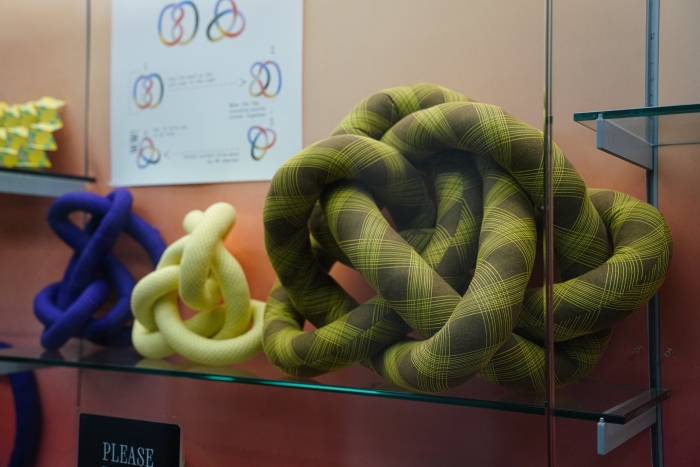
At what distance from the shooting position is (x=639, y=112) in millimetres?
271

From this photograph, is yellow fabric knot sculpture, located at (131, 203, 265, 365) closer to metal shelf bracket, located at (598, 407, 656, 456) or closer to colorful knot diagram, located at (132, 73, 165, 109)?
colorful knot diagram, located at (132, 73, 165, 109)

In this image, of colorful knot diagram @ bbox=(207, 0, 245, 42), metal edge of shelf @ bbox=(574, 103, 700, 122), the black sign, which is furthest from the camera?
colorful knot diagram @ bbox=(207, 0, 245, 42)

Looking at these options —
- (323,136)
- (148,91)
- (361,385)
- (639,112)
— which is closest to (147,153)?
(148,91)

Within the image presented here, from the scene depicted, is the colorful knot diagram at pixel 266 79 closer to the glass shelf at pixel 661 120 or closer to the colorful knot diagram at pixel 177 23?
the colorful knot diagram at pixel 177 23

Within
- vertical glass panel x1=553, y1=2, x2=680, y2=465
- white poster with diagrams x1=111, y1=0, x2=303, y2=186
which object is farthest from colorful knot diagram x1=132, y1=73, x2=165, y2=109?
vertical glass panel x1=553, y1=2, x2=680, y2=465

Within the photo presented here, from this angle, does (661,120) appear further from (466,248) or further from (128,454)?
(128,454)

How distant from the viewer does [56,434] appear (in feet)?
1.72

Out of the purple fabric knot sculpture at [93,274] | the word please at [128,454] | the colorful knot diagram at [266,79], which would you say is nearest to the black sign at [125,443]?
the word please at [128,454]

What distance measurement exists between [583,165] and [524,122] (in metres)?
0.05

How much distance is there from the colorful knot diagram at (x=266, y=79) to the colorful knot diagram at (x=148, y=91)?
8 centimetres

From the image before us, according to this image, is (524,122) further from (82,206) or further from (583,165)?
(82,206)

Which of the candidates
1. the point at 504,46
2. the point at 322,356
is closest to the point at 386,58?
the point at 504,46

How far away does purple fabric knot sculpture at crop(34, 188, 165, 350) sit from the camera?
1.72 feet

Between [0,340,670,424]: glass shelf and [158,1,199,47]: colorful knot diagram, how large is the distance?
0.77ft
